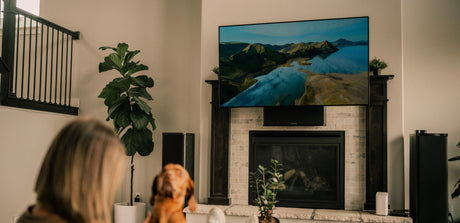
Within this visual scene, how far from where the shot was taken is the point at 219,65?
4.41m

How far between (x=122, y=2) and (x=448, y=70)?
12.6 ft

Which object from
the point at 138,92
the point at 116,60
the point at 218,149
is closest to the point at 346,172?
the point at 218,149

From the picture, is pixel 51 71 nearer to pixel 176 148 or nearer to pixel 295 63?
pixel 176 148

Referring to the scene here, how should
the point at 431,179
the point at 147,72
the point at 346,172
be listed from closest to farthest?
the point at 431,179
the point at 346,172
the point at 147,72

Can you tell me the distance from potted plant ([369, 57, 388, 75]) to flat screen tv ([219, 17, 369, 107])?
0.26 meters

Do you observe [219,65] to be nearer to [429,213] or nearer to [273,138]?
[273,138]

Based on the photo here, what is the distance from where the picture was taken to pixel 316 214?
4047 millimetres

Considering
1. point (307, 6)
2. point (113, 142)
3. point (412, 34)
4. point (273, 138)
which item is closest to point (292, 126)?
point (273, 138)

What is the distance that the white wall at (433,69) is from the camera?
4.36 meters

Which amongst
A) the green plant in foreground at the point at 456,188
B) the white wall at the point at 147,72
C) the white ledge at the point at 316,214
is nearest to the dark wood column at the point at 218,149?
the white ledge at the point at 316,214

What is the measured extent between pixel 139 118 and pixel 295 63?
1732 mm

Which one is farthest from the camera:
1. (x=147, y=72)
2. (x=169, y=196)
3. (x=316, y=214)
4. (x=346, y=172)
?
(x=147, y=72)

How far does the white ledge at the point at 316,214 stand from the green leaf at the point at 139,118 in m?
1.02

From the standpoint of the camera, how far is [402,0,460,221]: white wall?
14.3 feet
